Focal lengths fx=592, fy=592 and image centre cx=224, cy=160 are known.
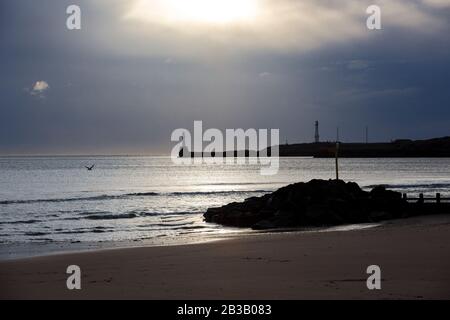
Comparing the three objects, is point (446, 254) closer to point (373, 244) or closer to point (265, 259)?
point (373, 244)

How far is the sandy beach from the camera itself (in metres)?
9.86

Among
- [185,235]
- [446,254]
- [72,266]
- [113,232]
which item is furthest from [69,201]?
[446,254]

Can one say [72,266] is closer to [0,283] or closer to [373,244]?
[0,283]

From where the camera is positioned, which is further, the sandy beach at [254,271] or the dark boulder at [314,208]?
the dark boulder at [314,208]

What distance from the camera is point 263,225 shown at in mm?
26094

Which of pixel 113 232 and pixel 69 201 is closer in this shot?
pixel 113 232

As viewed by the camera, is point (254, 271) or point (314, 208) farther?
point (314, 208)

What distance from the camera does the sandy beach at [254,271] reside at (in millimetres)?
9859

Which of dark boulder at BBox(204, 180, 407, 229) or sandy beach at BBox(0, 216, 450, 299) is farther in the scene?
dark boulder at BBox(204, 180, 407, 229)

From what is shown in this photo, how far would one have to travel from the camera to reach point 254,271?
1205cm
